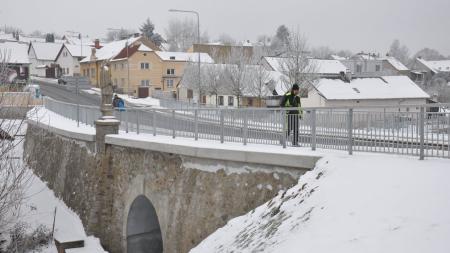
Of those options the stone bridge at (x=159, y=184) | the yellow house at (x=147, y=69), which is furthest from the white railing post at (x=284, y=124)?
the yellow house at (x=147, y=69)

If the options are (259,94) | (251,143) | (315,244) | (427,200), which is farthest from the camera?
(259,94)

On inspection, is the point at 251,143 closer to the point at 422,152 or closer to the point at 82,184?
the point at 422,152

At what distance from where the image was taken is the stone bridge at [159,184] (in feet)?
33.7

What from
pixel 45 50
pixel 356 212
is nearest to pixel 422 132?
pixel 356 212

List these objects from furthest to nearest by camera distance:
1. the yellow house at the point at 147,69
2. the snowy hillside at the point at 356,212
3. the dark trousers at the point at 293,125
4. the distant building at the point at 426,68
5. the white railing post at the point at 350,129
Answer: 1. the distant building at the point at 426,68
2. the yellow house at the point at 147,69
3. the dark trousers at the point at 293,125
4. the white railing post at the point at 350,129
5. the snowy hillside at the point at 356,212

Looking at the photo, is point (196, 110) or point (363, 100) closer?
point (196, 110)

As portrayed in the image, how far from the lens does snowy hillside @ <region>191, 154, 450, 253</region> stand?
606 centimetres

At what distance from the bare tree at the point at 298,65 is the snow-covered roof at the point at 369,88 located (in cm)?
340

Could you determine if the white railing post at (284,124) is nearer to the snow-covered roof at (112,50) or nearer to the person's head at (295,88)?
the person's head at (295,88)

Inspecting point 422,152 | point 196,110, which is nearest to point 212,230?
point 196,110

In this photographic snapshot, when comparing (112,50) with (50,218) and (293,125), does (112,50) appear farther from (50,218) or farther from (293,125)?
(293,125)

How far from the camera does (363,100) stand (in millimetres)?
43219

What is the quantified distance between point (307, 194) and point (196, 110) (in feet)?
20.0

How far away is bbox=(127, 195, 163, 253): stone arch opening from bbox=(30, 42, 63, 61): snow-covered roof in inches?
3527
